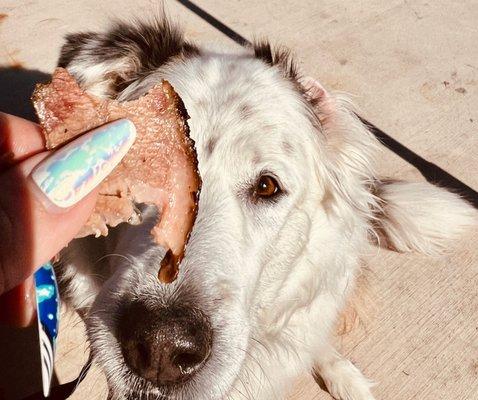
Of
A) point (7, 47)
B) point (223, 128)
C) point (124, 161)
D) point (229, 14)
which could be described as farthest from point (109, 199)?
point (229, 14)

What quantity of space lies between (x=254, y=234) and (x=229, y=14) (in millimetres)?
4276

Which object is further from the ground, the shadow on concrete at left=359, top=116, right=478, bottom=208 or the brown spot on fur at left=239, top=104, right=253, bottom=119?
the brown spot on fur at left=239, top=104, right=253, bottom=119

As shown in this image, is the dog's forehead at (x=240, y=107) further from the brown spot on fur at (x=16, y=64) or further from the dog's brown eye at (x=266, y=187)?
the brown spot on fur at (x=16, y=64)

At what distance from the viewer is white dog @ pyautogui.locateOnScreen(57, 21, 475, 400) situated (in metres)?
1.97

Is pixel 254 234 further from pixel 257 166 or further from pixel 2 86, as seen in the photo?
pixel 2 86

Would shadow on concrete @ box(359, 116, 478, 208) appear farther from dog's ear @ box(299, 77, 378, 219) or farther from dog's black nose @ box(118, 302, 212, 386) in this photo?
dog's black nose @ box(118, 302, 212, 386)

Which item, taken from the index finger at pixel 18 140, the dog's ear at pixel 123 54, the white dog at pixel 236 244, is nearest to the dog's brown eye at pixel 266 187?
the white dog at pixel 236 244

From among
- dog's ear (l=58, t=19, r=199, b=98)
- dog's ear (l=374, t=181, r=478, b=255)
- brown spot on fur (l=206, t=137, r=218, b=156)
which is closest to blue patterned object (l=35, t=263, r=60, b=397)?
brown spot on fur (l=206, t=137, r=218, b=156)

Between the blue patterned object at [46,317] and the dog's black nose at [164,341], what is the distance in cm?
24

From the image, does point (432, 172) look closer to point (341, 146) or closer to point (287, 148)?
point (341, 146)

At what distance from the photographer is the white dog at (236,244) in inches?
77.6

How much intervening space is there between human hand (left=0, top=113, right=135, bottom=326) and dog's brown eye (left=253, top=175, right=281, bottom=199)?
939 mm

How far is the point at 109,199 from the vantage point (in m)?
1.84

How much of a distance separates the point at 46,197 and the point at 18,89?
154 inches
